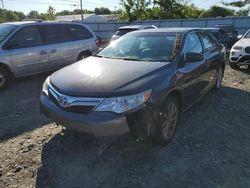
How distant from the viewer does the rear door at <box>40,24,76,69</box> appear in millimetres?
7730

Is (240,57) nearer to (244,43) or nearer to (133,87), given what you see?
(244,43)

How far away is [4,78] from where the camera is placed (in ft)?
22.8

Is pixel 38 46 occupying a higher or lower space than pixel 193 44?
lower

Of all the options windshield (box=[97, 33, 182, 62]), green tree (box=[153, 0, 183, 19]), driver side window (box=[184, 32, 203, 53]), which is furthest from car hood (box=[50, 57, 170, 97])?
green tree (box=[153, 0, 183, 19])

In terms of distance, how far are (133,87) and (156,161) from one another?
993mm

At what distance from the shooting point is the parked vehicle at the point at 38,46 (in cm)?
693

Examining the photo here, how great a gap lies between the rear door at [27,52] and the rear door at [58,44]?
Answer: 0.19m

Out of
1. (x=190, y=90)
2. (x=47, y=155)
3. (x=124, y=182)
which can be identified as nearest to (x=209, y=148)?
(x=190, y=90)

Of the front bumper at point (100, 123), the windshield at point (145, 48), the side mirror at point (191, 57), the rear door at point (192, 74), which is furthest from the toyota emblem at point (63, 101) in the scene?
the side mirror at point (191, 57)

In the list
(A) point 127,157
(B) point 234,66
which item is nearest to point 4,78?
(A) point 127,157

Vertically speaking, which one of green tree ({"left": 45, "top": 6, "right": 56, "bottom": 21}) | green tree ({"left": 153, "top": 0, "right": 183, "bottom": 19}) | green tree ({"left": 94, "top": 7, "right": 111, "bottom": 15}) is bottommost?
green tree ({"left": 94, "top": 7, "right": 111, "bottom": 15})

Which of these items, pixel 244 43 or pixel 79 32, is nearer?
pixel 79 32

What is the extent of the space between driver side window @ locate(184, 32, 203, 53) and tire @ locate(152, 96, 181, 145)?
1019 millimetres

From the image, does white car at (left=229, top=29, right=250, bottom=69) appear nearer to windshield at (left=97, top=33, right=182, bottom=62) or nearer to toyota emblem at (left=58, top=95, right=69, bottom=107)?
windshield at (left=97, top=33, right=182, bottom=62)
